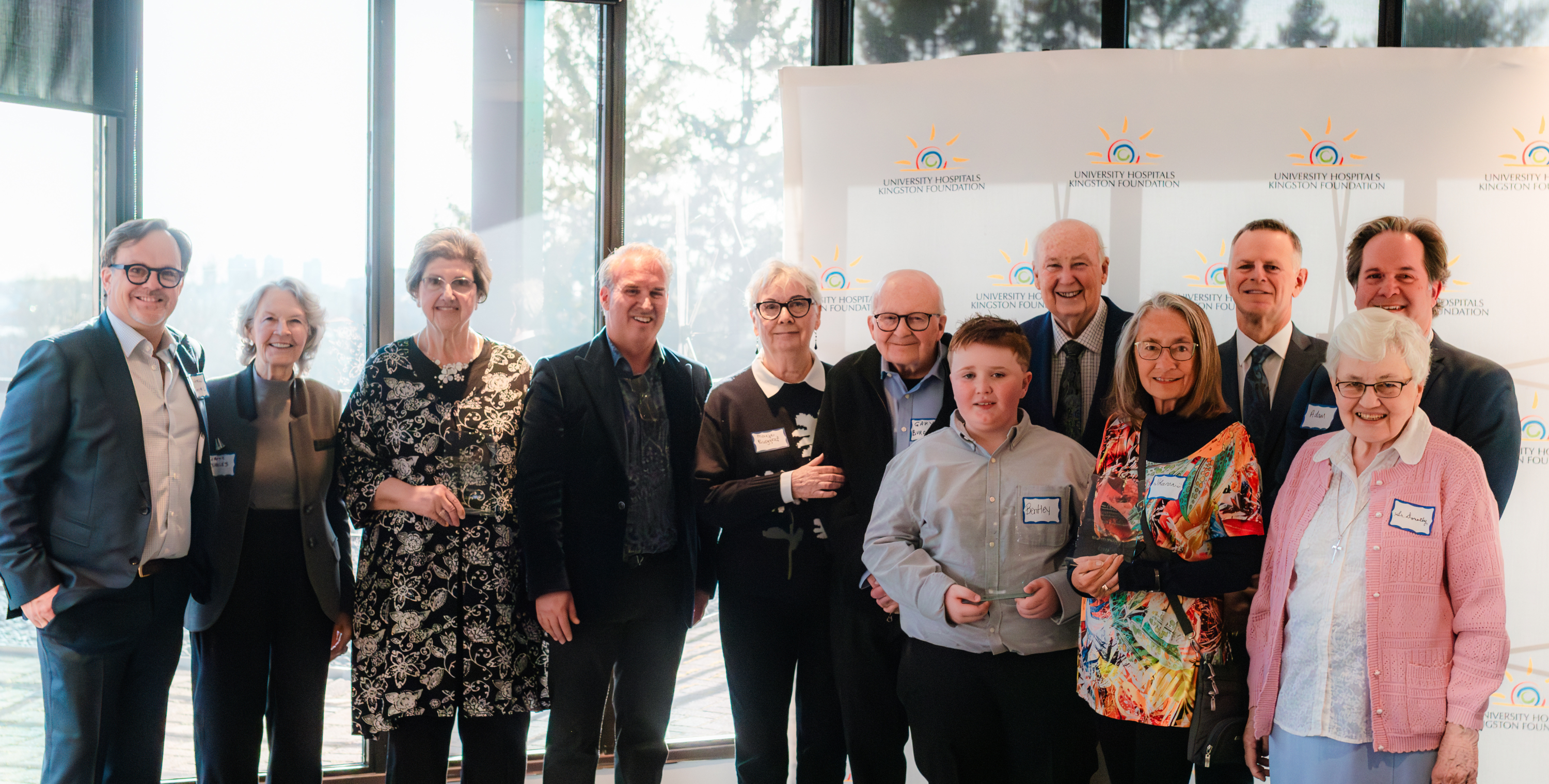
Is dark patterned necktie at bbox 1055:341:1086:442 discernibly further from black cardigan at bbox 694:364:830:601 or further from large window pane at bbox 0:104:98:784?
large window pane at bbox 0:104:98:784

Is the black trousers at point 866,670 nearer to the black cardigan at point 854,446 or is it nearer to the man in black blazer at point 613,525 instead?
the black cardigan at point 854,446

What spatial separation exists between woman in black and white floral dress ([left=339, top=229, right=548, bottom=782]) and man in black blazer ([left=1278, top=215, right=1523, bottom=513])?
2131mm

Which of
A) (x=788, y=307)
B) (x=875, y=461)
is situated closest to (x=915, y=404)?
(x=875, y=461)

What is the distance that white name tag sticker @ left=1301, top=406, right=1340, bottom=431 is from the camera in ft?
7.89

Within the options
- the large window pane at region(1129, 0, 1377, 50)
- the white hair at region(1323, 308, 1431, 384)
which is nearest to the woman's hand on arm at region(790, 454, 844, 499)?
the white hair at region(1323, 308, 1431, 384)

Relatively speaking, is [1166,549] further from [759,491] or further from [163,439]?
[163,439]

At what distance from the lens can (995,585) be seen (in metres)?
2.19

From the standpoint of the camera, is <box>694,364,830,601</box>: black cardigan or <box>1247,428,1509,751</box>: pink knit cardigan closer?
<box>1247,428,1509,751</box>: pink knit cardigan

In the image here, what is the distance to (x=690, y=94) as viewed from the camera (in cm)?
381

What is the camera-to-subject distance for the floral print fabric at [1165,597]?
2.05 metres

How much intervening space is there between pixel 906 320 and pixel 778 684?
1.09 meters

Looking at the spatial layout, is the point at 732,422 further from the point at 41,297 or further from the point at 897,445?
the point at 41,297

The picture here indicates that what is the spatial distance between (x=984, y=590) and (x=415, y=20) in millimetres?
3044

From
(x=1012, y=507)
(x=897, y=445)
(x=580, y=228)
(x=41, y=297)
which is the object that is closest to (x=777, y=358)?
(x=897, y=445)
